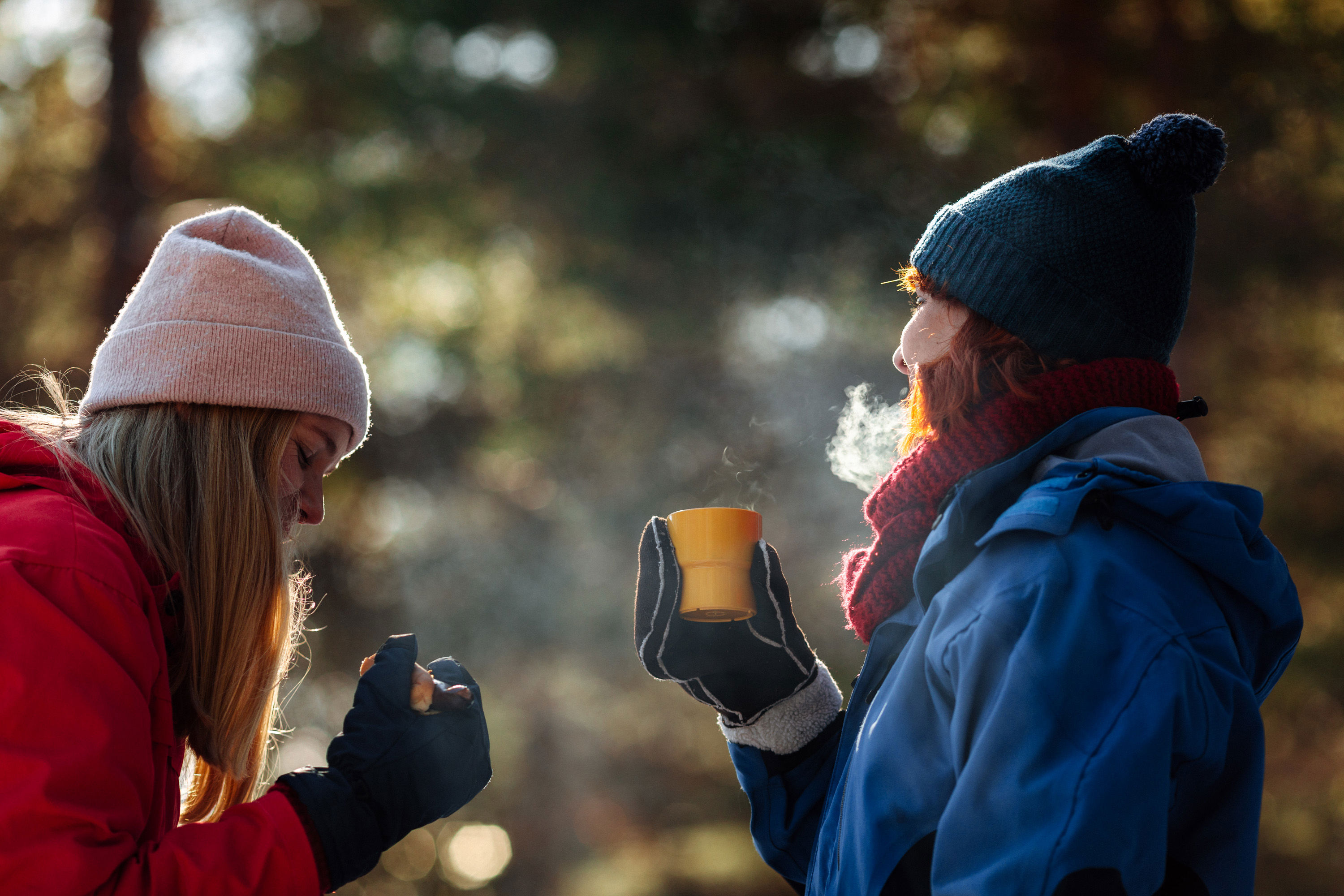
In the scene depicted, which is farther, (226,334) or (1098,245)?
(226,334)

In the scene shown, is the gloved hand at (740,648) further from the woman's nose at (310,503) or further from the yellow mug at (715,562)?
the woman's nose at (310,503)

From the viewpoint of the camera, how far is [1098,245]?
147 cm

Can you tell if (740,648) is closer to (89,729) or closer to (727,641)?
(727,641)

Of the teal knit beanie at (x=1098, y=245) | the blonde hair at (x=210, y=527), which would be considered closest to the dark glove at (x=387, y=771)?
the blonde hair at (x=210, y=527)

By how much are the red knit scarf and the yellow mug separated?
0.79ft

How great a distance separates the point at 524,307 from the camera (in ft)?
23.4

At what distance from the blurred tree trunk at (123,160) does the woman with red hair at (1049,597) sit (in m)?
5.76

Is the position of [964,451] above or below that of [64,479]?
above

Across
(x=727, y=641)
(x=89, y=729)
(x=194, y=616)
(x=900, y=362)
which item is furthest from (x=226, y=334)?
(x=900, y=362)

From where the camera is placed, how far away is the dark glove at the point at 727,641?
1793mm

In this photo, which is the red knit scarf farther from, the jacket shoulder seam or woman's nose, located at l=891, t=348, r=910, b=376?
the jacket shoulder seam

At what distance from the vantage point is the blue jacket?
41.9 inches

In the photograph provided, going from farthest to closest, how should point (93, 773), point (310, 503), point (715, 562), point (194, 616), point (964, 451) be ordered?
1. point (310, 503)
2. point (715, 562)
3. point (194, 616)
4. point (964, 451)
5. point (93, 773)

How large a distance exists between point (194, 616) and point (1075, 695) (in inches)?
53.2
